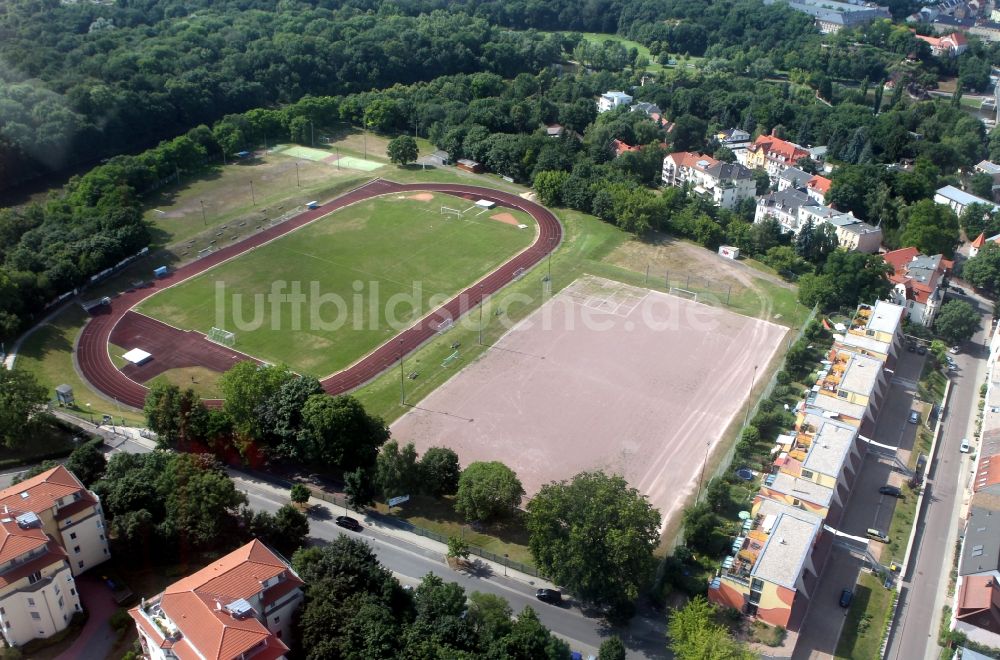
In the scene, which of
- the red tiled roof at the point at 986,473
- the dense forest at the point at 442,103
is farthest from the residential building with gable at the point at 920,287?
the red tiled roof at the point at 986,473

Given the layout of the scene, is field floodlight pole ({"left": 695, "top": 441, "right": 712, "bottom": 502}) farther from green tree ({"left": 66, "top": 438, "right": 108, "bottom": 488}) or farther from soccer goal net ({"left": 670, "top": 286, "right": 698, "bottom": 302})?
green tree ({"left": 66, "top": 438, "right": 108, "bottom": 488})

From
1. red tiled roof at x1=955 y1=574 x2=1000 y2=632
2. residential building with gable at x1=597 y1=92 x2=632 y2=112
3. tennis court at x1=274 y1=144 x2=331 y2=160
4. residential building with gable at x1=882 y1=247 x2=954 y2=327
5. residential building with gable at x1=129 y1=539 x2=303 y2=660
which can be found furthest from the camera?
residential building with gable at x1=597 y1=92 x2=632 y2=112

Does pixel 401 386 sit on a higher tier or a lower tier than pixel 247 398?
lower

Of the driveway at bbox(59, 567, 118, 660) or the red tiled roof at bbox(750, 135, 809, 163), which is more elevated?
the red tiled roof at bbox(750, 135, 809, 163)

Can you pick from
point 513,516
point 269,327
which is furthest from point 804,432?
point 269,327

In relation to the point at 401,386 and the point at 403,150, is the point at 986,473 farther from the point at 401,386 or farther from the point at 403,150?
the point at 403,150

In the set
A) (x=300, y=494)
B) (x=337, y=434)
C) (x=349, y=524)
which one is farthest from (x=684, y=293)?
(x=300, y=494)

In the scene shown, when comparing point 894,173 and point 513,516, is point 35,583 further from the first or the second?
point 894,173

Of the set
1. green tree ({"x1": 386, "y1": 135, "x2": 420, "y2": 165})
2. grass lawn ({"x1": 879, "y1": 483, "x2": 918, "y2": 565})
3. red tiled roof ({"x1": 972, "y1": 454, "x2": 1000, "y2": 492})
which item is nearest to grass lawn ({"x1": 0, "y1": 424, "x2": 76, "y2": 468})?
grass lawn ({"x1": 879, "y1": 483, "x2": 918, "y2": 565})
